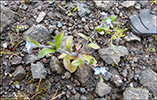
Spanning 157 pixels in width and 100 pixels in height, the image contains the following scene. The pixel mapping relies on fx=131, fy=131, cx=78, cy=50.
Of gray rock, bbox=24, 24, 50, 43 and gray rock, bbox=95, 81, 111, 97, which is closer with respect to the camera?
gray rock, bbox=95, 81, 111, 97

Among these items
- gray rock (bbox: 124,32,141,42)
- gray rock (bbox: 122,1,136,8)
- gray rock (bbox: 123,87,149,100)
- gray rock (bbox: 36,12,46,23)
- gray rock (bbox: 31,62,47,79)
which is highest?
gray rock (bbox: 122,1,136,8)

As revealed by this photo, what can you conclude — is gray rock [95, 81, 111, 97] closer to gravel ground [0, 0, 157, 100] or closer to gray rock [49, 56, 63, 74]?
gravel ground [0, 0, 157, 100]

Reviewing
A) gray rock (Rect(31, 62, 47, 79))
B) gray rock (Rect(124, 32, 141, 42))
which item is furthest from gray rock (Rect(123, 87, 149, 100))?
gray rock (Rect(31, 62, 47, 79))

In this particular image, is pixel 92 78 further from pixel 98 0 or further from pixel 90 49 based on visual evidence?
pixel 98 0

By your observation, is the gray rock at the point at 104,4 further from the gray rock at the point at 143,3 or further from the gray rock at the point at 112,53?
the gray rock at the point at 112,53

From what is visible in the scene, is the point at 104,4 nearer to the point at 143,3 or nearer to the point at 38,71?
the point at 143,3

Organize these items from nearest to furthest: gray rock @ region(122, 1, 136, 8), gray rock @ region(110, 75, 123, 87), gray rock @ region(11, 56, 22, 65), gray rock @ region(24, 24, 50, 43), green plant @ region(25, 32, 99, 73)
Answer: green plant @ region(25, 32, 99, 73), gray rock @ region(11, 56, 22, 65), gray rock @ region(110, 75, 123, 87), gray rock @ region(24, 24, 50, 43), gray rock @ region(122, 1, 136, 8)

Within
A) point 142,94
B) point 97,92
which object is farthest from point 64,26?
point 142,94

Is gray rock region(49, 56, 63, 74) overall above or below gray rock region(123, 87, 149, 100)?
above
